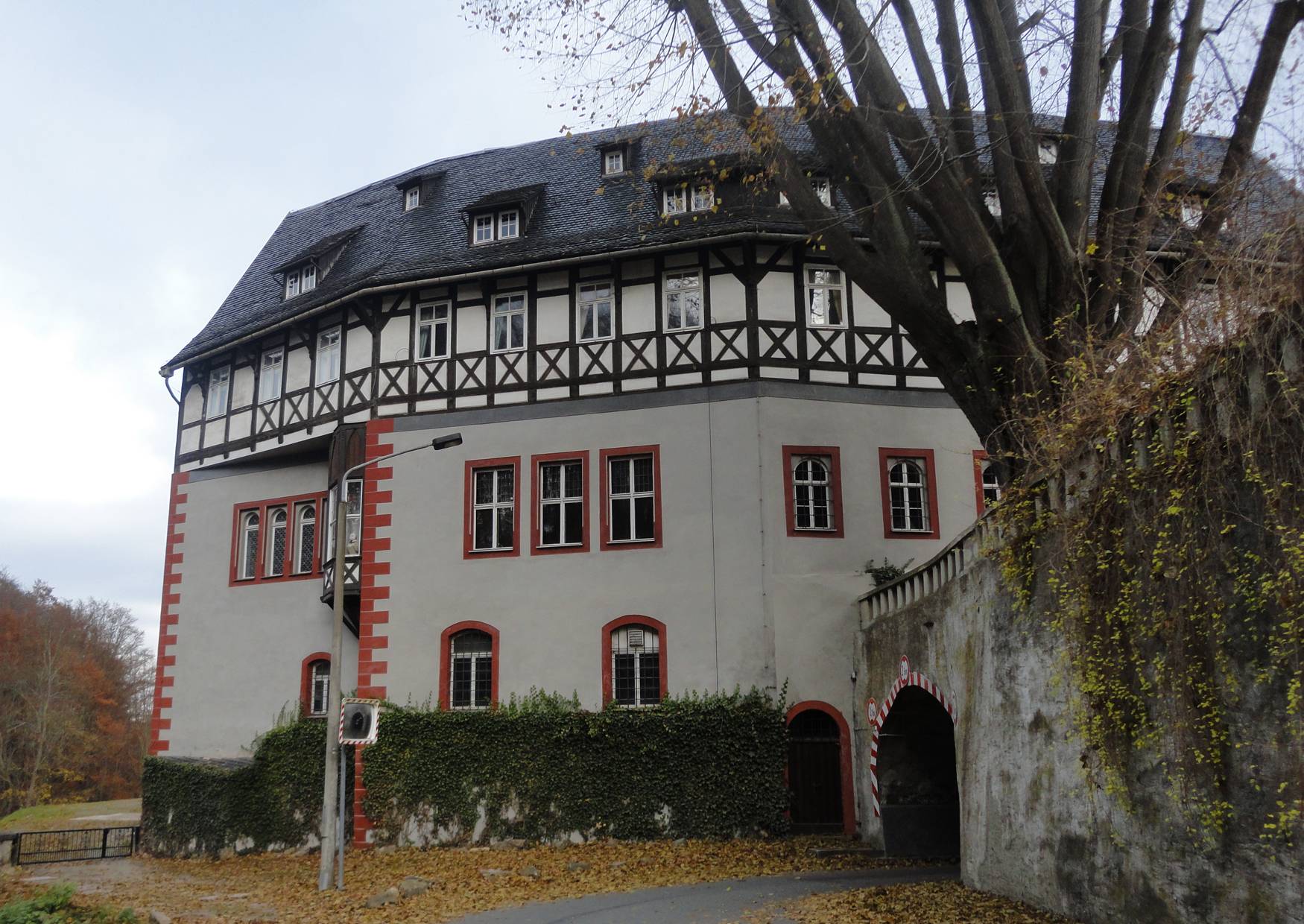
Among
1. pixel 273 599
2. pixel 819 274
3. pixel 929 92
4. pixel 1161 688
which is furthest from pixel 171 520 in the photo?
pixel 1161 688

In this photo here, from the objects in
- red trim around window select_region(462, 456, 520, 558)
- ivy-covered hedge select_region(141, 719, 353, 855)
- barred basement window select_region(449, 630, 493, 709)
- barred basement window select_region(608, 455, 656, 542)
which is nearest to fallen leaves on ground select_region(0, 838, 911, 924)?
ivy-covered hedge select_region(141, 719, 353, 855)

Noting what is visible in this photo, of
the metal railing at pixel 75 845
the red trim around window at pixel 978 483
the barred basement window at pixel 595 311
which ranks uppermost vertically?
the barred basement window at pixel 595 311

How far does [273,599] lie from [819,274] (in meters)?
12.7

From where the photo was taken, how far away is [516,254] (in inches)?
875

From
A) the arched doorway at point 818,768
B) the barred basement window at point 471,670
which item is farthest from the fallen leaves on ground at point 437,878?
the barred basement window at point 471,670

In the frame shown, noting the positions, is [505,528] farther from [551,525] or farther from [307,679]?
[307,679]

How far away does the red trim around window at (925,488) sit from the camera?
67.7 feet

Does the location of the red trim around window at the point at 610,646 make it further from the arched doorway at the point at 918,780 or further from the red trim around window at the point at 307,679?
the red trim around window at the point at 307,679

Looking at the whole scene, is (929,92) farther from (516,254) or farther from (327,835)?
(327,835)

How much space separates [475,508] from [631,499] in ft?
9.47

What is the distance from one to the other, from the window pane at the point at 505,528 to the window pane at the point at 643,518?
87.9 inches

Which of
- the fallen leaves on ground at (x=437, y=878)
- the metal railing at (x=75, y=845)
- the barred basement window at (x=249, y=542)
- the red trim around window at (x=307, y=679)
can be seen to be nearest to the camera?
the fallen leaves on ground at (x=437, y=878)

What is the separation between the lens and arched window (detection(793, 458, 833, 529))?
2055cm

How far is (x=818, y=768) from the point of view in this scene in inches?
774
